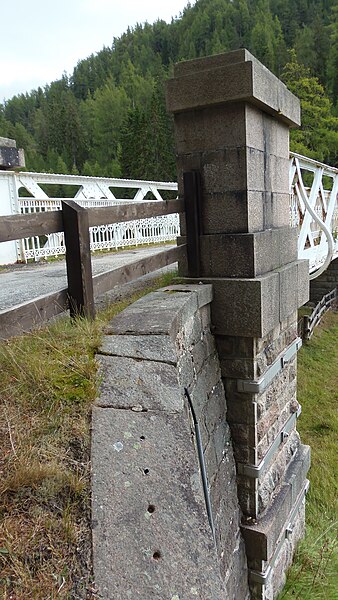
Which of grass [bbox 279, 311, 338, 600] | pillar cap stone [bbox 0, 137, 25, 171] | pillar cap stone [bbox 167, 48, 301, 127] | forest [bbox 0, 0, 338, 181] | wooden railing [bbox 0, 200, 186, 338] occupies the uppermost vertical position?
forest [bbox 0, 0, 338, 181]

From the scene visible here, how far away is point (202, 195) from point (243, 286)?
76 cm

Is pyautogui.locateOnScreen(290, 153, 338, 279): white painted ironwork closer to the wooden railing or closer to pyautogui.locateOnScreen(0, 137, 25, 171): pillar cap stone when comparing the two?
the wooden railing

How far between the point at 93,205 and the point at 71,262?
9731mm

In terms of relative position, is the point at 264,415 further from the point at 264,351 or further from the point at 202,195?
the point at 202,195

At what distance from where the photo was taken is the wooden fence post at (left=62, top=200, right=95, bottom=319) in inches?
105

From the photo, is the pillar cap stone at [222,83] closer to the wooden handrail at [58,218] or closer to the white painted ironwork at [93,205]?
the wooden handrail at [58,218]

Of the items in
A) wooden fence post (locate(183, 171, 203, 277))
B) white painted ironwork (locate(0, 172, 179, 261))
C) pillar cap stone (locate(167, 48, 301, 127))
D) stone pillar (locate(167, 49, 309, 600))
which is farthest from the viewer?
white painted ironwork (locate(0, 172, 179, 261))

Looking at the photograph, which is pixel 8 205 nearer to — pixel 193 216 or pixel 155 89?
pixel 193 216

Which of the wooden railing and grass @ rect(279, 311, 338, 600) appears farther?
grass @ rect(279, 311, 338, 600)

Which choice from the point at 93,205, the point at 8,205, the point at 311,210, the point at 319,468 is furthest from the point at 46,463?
the point at 93,205

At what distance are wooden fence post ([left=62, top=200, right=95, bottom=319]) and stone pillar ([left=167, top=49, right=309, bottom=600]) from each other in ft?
3.41

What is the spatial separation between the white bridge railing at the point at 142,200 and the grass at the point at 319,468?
7.79 ft

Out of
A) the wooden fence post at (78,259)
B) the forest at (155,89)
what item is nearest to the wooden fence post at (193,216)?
the wooden fence post at (78,259)

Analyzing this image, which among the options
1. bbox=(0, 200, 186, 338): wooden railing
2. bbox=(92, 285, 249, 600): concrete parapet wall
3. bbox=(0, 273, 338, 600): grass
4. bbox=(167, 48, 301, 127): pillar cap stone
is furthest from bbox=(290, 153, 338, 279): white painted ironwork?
bbox=(92, 285, 249, 600): concrete parapet wall
